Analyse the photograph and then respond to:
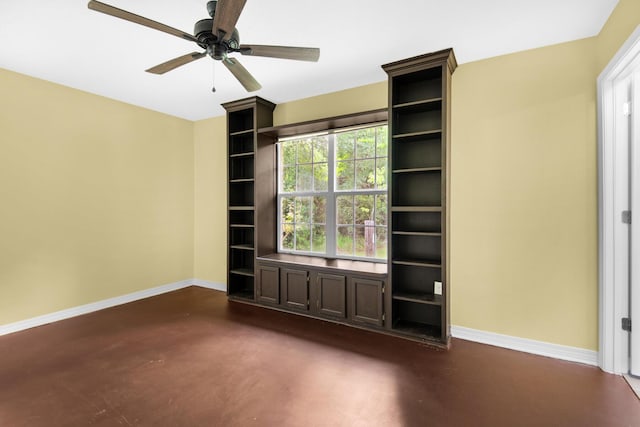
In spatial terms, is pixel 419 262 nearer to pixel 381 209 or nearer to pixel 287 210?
pixel 381 209

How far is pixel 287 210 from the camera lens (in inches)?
172

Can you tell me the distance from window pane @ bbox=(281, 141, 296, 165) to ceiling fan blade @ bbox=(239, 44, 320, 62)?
2.14 m

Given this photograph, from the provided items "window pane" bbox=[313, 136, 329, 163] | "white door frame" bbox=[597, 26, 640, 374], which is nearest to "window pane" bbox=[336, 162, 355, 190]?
"window pane" bbox=[313, 136, 329, 163]

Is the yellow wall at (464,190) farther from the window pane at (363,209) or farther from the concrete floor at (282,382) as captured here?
the window pane at (363,209)

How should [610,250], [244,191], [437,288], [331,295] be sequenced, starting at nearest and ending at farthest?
[610,250] < [437,288] < [331,295] < [244,191]

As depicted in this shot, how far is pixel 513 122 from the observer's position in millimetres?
2811

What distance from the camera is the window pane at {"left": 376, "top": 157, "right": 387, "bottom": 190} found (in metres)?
3.59

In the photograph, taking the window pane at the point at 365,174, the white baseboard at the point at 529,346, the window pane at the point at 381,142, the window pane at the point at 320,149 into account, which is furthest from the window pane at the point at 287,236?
the white baseboard at the point at 529,346

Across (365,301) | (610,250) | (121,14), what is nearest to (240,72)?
(121,14)

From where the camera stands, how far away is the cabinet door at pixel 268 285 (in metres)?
3.88

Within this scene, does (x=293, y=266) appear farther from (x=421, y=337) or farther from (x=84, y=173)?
(x=84, y=173)

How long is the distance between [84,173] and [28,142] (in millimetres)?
603

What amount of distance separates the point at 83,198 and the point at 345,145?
3343 mm

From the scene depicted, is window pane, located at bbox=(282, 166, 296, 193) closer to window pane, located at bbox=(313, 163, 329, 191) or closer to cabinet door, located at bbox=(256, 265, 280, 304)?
window pane, located at bbox=(313, 163, 329, 191)
